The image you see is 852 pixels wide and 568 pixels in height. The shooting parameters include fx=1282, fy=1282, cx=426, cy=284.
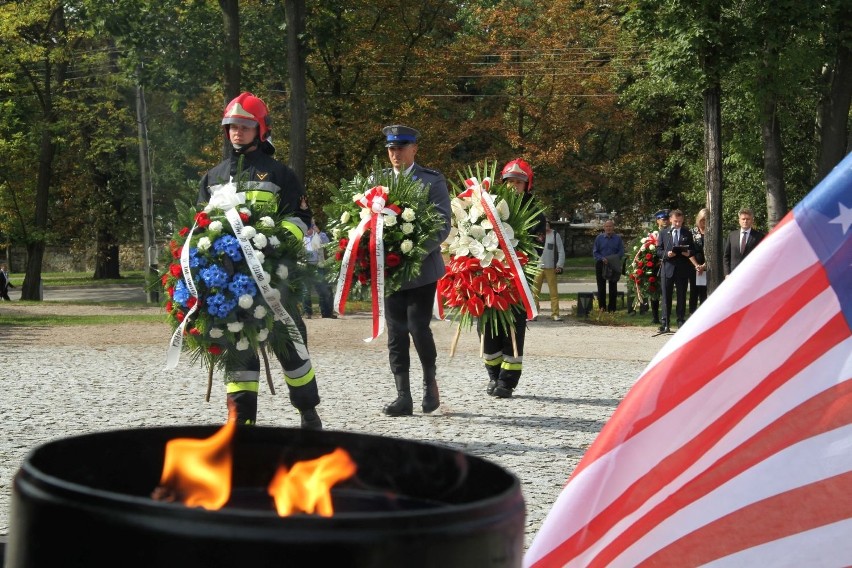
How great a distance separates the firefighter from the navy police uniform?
10.2ft

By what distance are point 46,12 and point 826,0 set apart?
19398 mm

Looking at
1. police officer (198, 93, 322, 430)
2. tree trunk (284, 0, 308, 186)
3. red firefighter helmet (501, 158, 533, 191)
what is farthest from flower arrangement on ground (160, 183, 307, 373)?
tree trunk (284, 0, 308, 186)

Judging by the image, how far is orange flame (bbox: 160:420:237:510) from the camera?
1.70m

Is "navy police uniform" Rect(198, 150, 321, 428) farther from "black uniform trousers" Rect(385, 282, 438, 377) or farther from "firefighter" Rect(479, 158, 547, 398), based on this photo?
"firefighter" Rect(479, 158, 547, 398)

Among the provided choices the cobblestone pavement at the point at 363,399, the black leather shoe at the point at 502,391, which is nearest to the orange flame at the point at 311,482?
the cobblestone pavement at the point at 363,399

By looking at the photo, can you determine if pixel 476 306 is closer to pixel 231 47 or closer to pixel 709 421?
pixel 709 421

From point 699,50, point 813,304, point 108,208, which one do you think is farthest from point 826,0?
point 108,208

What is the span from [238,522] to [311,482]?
1.32ft

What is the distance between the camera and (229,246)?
7.33m

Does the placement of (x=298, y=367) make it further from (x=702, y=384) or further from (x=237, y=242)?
(x=702, y=384)

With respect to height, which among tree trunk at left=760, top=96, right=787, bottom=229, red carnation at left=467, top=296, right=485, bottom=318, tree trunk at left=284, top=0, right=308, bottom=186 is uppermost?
tree trunk at left=284, top=0, right=308, bottom=186

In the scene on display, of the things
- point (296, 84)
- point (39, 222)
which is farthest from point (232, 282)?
point (39, 222)

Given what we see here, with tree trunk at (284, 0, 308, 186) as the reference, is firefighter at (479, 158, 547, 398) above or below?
below

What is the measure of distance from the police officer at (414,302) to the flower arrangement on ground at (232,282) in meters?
1.99
